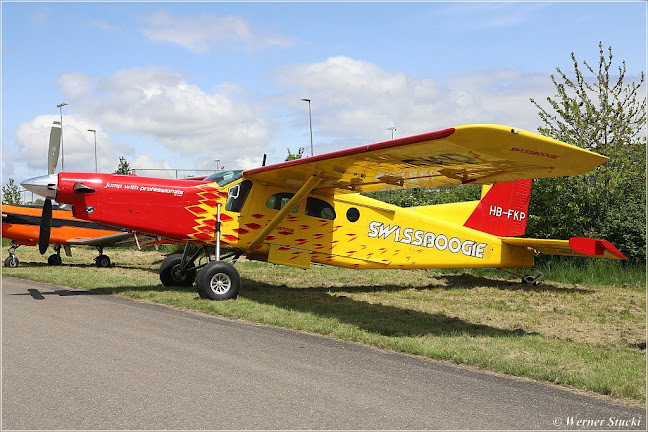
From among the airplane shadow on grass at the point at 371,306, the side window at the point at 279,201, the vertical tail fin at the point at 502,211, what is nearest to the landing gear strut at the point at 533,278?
the airplane shadow on grass at the point at 371,306

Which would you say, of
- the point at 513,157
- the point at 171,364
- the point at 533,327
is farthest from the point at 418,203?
the point at 171,364

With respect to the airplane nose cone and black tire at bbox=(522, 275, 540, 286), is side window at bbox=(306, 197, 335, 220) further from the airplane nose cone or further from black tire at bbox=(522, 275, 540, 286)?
black tire at bbox=(522, 275, 540, 286)

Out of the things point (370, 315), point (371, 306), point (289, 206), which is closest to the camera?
point (370, 315)

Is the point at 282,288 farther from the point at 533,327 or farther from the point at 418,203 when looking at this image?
the point at 418,203

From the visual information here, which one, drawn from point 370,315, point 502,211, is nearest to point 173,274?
point 370,315

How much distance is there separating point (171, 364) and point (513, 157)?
4.81 m

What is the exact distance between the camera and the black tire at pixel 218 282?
1057 centimetres

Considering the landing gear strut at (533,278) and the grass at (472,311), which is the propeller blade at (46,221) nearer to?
the grass at (472,311)

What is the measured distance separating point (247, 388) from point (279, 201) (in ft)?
24.1

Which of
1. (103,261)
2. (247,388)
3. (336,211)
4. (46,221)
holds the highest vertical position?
(336,211)

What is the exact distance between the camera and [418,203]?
2345 centimetres

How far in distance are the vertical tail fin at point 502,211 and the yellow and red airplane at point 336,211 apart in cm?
3

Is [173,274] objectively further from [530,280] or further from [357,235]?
[530,280]

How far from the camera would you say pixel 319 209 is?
41.0ft
